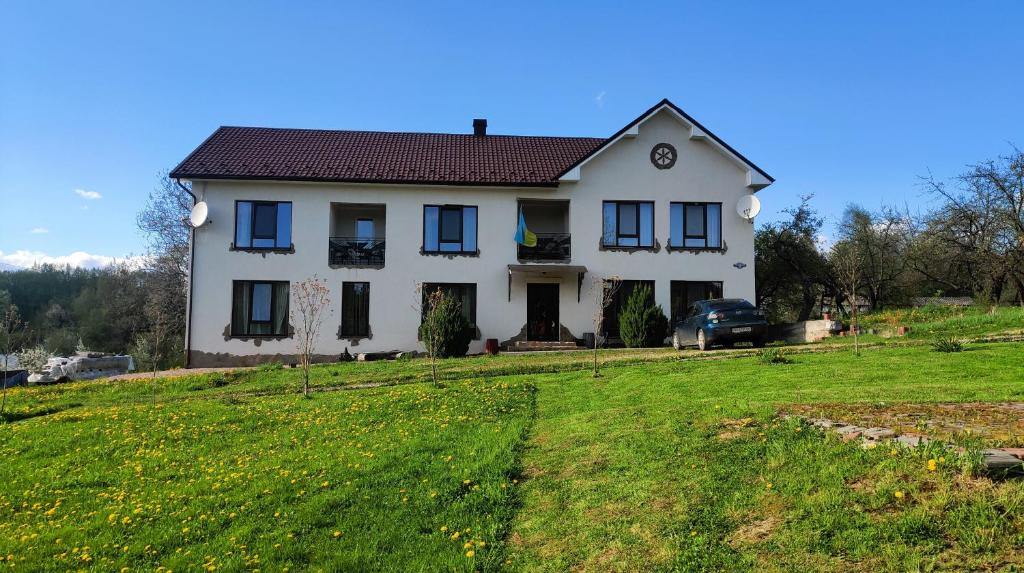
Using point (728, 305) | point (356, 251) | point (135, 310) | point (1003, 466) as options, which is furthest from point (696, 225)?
point (135, 310)

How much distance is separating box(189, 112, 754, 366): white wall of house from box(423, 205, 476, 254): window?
0.30 metres

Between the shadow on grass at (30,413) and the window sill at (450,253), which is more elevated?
the window sill at (450,253)

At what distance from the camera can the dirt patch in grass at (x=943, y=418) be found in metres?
5.14

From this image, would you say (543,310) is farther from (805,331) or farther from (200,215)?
(200,215)

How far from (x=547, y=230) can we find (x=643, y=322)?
19.7 ft

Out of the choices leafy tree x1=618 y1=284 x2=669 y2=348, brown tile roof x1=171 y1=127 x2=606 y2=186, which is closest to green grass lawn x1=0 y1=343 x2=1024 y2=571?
leafy tree x1=618 y1=284 x2=669 y2=348

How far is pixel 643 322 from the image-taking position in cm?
2170

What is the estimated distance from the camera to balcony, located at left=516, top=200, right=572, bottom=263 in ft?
78.3

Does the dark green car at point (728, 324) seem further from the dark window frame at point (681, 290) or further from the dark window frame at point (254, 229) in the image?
the dark window frame at point (254, 229)

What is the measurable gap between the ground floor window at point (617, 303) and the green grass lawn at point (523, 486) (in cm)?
1228

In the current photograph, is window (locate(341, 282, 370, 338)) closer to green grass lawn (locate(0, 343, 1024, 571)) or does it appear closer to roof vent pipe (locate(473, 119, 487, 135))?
roof vent pipe (locate(473, 119, 487, 135))

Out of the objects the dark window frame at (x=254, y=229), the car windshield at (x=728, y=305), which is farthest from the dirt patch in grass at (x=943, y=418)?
the dark window frame at (x=254, y=229)

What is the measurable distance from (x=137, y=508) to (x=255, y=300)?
17889mm

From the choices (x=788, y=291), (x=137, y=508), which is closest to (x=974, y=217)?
(x=788, y=291)
